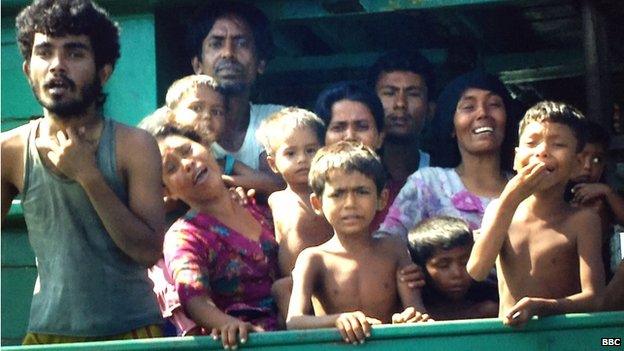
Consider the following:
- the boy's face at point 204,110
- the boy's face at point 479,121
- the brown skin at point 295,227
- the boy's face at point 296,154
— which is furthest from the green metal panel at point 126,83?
the boy's face at point 479,121

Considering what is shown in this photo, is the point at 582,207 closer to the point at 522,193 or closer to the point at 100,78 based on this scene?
the point at 522,193

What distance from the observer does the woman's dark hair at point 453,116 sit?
18.5 ft

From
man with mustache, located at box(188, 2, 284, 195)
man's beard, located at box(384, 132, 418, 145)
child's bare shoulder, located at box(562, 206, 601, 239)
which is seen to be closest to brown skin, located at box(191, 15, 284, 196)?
man with mustache, located at box(188, 2, 284, 195)

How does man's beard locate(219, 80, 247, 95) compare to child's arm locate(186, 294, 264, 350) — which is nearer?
child's arm locate(186, 294, 264, 350)

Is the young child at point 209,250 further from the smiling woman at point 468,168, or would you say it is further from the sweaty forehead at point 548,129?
the sweaty forehead at point 548,129

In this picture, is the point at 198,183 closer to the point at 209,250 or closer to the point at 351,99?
the point at 209,250

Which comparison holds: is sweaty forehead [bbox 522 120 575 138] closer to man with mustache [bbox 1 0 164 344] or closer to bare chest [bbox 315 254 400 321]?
bare chest [bbox 315 254 400 321]

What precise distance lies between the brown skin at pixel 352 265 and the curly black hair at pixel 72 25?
824 mm

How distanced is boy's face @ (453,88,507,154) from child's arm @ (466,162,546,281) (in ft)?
2.31

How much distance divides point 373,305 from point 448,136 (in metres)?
1.04

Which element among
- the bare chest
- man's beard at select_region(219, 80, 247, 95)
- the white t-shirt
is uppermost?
man's beard at select_region(219, 80, 247, 95)

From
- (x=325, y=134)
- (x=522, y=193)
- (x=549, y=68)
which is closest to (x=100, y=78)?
(x=325, y=134)

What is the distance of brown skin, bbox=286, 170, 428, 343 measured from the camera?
4.94 m

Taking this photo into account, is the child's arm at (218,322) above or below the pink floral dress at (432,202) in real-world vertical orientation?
below
